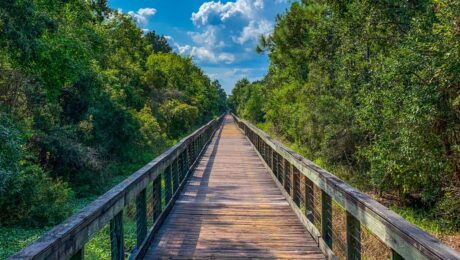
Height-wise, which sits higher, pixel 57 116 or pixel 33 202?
pixel 57 116

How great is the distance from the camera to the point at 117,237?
3.23 m

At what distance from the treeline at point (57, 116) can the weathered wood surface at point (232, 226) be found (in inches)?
120

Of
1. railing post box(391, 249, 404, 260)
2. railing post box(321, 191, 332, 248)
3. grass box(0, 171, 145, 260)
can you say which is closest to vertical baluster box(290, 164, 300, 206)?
railing post box(321, 191, 332, 248)

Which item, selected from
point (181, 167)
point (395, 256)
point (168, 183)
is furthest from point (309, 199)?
point (181, 167)

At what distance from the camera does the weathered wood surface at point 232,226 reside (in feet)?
13.3

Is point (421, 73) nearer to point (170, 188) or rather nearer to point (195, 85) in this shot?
point (170, 188)

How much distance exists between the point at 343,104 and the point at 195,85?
1448 inches

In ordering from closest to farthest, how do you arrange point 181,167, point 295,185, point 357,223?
point 357,223
point 295,185
point 181,167

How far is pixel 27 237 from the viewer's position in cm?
813

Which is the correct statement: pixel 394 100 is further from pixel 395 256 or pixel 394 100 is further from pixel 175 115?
pixel 175 115

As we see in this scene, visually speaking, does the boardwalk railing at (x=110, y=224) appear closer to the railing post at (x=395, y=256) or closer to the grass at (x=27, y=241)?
the grass at (x=27, y=241)

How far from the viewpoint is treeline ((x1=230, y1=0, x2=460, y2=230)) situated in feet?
25.0

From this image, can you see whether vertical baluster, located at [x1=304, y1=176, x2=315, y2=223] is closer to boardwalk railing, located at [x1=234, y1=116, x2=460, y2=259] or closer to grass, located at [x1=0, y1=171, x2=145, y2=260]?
boardwalk railing, located at [x1=234, y1=116, x2=460, y2=259]

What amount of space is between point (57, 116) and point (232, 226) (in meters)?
10.3
